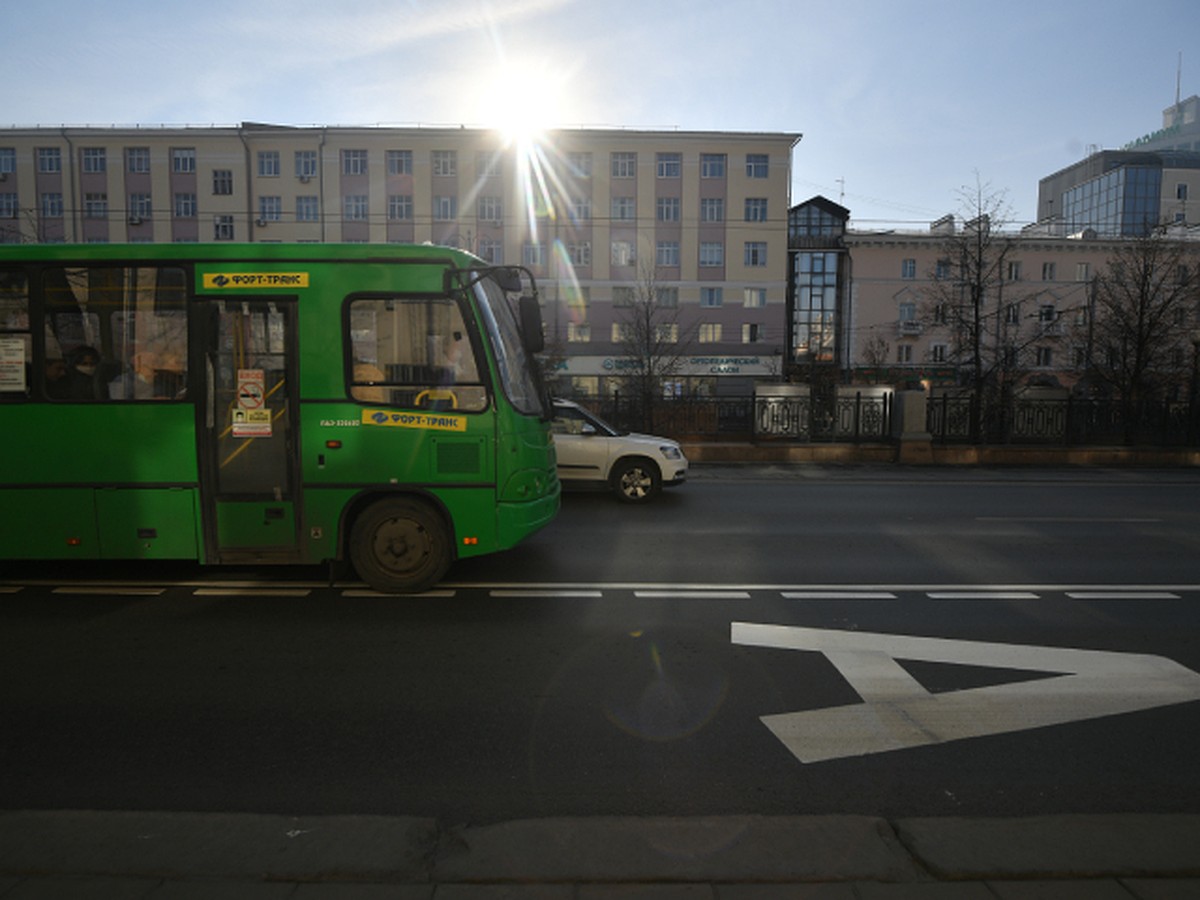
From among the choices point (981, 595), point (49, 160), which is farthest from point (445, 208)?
point (981, 595)

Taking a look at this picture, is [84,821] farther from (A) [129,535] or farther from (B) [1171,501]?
(B) [1171,501]

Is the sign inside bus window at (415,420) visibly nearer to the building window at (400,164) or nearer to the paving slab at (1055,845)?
the paving slab at (1055,845)

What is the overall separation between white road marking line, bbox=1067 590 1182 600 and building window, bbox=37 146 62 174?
62076 millimetres

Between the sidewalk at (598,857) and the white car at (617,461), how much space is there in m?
9.75

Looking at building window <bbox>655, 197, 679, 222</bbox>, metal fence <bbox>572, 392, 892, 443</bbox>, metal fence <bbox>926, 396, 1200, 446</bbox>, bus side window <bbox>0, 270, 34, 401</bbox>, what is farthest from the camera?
building window <bbox>655, 197, 679, 222</bbox>

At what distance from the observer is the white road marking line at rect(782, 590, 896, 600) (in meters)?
7.18

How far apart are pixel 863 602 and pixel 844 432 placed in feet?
53.0

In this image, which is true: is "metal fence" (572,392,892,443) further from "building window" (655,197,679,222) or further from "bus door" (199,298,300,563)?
"building window" (655,197,679,222)

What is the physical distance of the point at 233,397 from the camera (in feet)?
22.8

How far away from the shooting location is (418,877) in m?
2.98

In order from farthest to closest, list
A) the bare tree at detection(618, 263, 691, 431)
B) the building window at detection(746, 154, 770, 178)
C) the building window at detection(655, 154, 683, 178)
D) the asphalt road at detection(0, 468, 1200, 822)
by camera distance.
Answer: the building window at detection(746, 154, 770, 178), the building window at detection(655, 154, 683, 178), the bare tree at detection(618, 263, 691, 431), the asphalt road at detection(0, 468, 1200, 822)

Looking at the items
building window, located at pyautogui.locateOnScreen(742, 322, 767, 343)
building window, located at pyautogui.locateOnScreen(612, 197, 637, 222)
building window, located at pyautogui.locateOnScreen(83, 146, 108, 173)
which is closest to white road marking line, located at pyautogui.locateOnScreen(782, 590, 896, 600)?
building window, located at pyautogui.locateOnScreen(612, 197, 637, 222)

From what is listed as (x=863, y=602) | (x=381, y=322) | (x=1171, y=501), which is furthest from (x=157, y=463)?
(x=1171, y=501)

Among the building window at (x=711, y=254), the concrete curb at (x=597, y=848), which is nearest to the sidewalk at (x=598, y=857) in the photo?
the concrete curb at (x=597, y=848)
